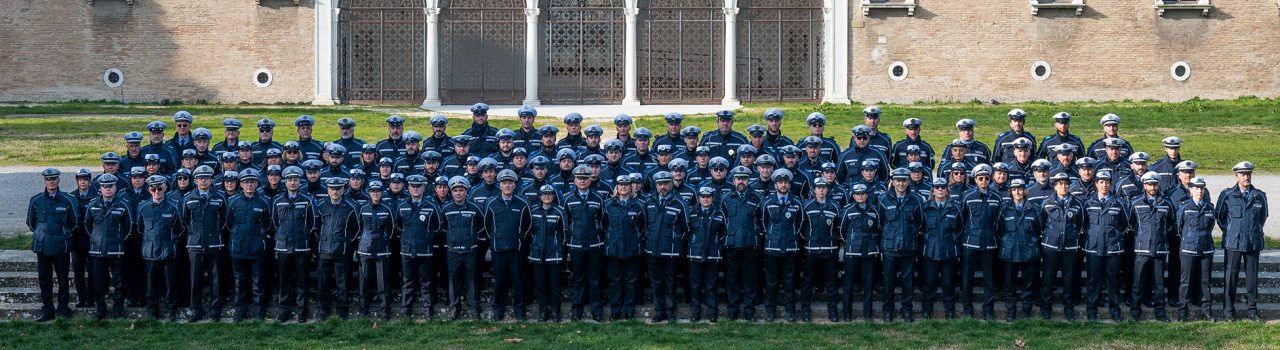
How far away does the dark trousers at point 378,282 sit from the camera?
13750 mm

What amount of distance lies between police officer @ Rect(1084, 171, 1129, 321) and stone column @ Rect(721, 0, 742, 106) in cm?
1798

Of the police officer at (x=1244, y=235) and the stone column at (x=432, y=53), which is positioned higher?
the stone column at (x=432, y=53)

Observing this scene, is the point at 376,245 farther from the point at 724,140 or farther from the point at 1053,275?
the point at 1053,275

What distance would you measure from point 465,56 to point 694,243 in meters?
21.5

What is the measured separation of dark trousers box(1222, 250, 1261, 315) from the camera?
1346cm

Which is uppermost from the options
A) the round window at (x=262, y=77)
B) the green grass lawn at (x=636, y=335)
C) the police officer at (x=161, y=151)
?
the round window at (x=262, y=77)

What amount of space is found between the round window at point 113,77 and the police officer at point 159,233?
19.0 m

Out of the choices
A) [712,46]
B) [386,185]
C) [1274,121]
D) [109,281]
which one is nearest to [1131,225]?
[386,185]

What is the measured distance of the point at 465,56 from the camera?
34.5 m

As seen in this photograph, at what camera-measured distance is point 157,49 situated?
31.7 m

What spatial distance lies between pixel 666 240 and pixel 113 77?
21037mm

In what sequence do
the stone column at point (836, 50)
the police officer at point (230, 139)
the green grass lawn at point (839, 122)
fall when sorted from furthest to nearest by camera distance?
the stone column at point (836, 50) → the green grass lawn at point (839, 122) → the police officer at point (230, 139)

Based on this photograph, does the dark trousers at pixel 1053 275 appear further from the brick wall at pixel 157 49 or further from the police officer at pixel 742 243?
the brick wall at pixel 157 49

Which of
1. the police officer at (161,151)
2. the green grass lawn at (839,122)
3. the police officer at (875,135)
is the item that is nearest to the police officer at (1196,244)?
the police officer at (875,135)
